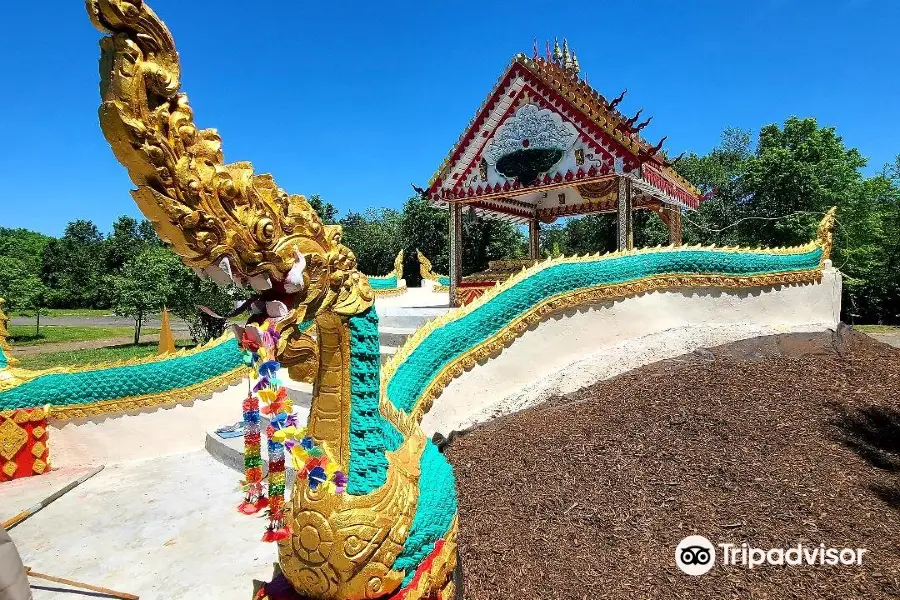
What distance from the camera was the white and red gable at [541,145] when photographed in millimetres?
8461

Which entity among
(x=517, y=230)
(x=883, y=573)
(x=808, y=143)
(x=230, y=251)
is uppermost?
(x=808, y=143)

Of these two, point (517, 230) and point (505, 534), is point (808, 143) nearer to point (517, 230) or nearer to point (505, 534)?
point (517, 230)

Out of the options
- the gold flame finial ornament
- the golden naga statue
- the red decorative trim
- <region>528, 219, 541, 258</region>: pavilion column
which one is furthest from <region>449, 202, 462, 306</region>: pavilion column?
the golden naga statue

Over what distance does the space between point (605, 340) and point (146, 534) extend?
223 inches

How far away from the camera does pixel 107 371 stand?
17.9ft

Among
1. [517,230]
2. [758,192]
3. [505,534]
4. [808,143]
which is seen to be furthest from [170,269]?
[808,143]

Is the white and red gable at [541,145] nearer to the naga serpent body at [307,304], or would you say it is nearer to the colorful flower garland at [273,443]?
the naga serpent body at [307,304]

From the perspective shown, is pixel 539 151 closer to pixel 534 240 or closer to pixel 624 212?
pixel 624 212

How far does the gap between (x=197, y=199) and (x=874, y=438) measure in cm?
649

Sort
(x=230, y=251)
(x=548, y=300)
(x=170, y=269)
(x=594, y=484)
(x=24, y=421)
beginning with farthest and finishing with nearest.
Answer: (x=170, y=269) < (x=548, y=300) < (x=24, y=421) < (x=594, y=484) < (x=230, y=251)

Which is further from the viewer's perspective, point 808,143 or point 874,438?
point 808,143

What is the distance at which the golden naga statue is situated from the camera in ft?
4.75

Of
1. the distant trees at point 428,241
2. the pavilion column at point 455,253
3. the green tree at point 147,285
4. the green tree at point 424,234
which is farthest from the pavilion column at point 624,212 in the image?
the green tree at point 424,234

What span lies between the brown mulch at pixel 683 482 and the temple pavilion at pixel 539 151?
12.3ft
